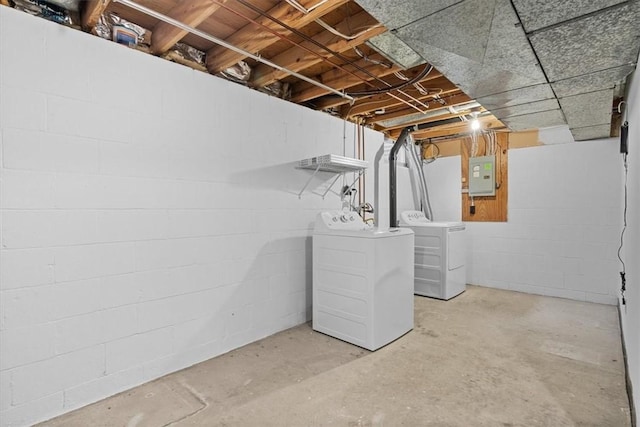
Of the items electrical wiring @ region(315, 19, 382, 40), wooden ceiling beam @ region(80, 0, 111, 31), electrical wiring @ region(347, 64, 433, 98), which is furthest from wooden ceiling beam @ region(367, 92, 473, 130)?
wooden ceiling beam @ region(80, 0, 111, 31)

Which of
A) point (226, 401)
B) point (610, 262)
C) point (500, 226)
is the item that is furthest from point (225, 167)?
point (610, 262)

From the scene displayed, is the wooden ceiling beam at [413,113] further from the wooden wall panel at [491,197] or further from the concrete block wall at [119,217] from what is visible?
the concrete block wall at [119,217]

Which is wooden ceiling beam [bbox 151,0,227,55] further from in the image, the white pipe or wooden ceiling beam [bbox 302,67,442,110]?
wooden ceiling beam [bbox 302,67,442,110]

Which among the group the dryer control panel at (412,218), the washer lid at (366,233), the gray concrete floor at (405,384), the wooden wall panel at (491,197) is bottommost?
the gray concrete floor at (405,384)

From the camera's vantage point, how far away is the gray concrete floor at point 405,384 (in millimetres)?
1797

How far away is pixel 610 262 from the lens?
3826 millimetres

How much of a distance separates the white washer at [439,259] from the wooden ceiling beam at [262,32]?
117 inches

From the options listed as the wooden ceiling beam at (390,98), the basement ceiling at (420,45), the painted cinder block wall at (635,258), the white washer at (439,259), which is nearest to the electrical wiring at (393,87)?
the basement ceiling at (420,45)

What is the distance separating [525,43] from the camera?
174cm

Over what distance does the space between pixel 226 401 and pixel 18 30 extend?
2.37 metres

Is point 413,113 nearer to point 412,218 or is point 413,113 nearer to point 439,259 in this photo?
point 412,218

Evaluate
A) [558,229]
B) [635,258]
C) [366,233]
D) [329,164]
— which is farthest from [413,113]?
[635,258]

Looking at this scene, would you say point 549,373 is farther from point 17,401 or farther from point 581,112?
point 17,401

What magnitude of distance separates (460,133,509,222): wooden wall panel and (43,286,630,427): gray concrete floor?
189cm
